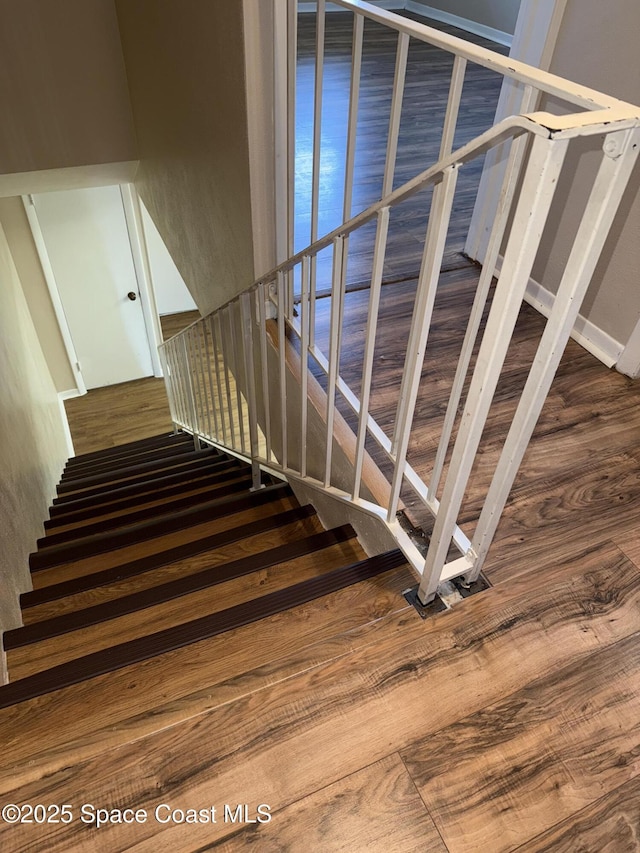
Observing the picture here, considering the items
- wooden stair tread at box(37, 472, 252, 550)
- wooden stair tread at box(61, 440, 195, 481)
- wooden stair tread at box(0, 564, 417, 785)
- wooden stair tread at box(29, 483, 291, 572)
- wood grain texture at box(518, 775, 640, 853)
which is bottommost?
Result: wooden stair tread at box(61, 440, 195, 481)

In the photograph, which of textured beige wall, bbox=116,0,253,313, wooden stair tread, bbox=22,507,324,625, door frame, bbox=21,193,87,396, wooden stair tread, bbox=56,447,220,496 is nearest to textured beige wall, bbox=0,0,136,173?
textured beige wall, bbox=116,0,253,313

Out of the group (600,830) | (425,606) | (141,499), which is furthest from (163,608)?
(141,499)

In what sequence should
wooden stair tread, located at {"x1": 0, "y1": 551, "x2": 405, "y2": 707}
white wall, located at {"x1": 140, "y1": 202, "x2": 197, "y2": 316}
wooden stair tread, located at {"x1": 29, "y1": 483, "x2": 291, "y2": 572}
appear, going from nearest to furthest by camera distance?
wooden stair tread, located at {"x1": 0, "y1": 551, "x2": 405, "y2": 707}
wooden stair tread, located at {"x1": 29, "y1": 483, "x2": 291, "y2": 572}
white wall, located at {"x1": 140, "y1": 202, "x2": 197, "y2": 316}

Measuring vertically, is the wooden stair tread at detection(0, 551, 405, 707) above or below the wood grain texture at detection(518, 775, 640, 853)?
below

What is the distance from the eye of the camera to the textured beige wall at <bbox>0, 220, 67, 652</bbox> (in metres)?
2.28

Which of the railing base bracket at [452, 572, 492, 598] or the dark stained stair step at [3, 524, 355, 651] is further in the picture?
the dark stained stair step at [3, 524, 355, 651]

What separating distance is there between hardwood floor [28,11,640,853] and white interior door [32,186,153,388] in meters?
4.70

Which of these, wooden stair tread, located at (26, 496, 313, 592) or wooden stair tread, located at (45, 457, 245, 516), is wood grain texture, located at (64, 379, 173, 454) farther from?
wooden stair tread, located at (26, 496, 313, 592)

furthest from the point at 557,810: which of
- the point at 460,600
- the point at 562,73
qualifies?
the point at 562,73

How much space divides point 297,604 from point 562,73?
1.89 m

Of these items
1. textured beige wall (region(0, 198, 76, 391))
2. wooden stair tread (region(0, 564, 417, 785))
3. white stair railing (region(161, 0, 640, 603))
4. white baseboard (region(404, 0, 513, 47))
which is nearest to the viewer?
white stair railing (region(161, 0, 640, 603))

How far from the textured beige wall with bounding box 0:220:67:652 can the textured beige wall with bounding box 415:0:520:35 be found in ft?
15.2

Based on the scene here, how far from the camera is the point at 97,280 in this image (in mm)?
5555

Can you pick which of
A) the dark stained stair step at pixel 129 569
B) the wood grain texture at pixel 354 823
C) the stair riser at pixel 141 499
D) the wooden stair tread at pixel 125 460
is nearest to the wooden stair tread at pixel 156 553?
the dark stained stair step at pixel 129 569
